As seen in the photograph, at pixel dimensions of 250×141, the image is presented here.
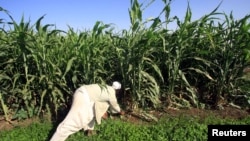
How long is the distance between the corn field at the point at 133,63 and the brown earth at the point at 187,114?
4.3 inches

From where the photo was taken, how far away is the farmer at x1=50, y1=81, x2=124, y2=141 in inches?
205

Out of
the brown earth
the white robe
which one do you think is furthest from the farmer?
the brown earth

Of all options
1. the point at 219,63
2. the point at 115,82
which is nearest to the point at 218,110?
the point at 219,63

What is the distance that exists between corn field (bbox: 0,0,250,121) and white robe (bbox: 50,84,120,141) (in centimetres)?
41

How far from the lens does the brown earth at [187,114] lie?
19.3ft

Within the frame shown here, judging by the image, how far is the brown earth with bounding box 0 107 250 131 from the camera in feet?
19.3

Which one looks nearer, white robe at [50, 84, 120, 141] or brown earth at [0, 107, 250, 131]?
white robe at [50, 84, 120, 141]

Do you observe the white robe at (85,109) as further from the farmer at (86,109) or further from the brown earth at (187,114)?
the brown earth at (187,114)

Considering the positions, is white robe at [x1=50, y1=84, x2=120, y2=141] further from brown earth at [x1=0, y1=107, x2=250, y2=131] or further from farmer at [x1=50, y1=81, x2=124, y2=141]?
brown earth at [x1=0, y1=107, x2=250, y2=131]

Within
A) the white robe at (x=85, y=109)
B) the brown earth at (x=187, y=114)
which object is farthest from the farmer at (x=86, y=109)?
the brown earth at (x=187, y=114)

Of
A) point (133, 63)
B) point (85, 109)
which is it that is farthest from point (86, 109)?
point (133, 63)

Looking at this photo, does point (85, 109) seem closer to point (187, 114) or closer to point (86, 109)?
point (86, 109)

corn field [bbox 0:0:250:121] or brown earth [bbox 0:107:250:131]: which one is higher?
corn field [bbox 0:0:250:121]

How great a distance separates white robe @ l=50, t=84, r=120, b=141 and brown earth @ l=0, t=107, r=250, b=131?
21.3 inches
